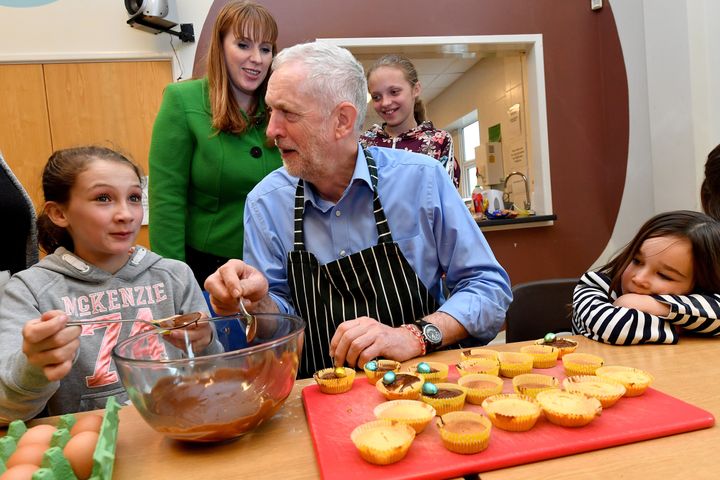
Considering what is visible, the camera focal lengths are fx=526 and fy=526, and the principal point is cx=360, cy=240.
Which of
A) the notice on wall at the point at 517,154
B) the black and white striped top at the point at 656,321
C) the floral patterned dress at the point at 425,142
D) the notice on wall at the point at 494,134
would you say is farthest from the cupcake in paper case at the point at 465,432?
the notice on wall at the point at 494,134

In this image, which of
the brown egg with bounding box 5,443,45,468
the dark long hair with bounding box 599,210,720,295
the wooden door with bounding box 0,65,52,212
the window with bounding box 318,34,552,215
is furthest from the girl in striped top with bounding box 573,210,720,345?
the wooden door with bounding box 0,65,52,212

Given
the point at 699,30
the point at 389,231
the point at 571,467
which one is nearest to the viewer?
the point at 571,467

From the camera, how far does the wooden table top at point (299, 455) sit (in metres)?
0.67

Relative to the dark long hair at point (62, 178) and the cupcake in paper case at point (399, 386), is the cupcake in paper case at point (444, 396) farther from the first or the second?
the dark long hair at point (62, 178)

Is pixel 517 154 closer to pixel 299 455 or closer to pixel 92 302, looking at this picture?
pixel 92 302

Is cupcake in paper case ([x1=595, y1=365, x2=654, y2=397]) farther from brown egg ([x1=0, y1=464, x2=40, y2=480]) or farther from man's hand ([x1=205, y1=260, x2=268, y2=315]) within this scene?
brown egg ([x1=0, y1=464, x2=40, y2=480])

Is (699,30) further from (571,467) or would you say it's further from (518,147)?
(571,467)

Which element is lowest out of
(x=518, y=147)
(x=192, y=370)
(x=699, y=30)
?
(x=192, y=370)

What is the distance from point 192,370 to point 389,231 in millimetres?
835

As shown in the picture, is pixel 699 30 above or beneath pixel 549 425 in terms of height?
above

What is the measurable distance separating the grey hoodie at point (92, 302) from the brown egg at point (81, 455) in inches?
16.4

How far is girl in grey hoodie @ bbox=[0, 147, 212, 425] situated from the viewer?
1.25 meters

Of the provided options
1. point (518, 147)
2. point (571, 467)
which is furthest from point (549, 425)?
point (518, 147)

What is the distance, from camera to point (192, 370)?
2.47 feet
